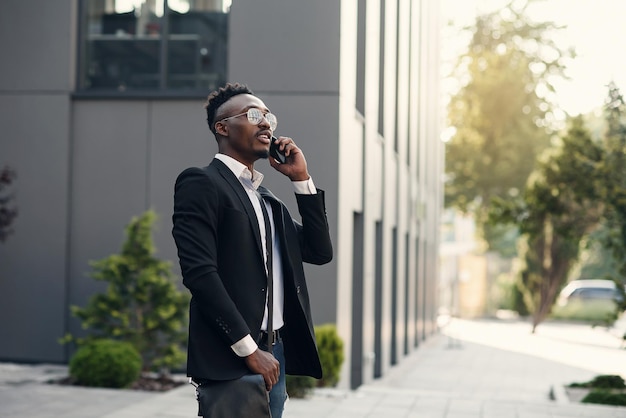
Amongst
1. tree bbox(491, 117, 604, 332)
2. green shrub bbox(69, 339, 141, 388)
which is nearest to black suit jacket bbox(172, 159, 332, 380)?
green shrub bbox(69, 339, 141, 388)

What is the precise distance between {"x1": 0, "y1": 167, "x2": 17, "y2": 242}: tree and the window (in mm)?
1490

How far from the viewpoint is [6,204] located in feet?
39.1

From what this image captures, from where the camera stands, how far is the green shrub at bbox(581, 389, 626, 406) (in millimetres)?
10969

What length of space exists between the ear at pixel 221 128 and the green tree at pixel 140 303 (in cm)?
673

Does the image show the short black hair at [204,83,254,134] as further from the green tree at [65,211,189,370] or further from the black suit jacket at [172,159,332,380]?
the green tree at [65,211,189,370]

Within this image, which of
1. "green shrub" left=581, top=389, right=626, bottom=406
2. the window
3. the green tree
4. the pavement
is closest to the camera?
the pavement

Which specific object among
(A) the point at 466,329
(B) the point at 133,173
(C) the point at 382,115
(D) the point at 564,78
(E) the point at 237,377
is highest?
(D) the point at 564,78

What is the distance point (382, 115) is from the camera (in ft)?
53.8

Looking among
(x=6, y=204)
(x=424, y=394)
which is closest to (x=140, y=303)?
(x=6, y=204)

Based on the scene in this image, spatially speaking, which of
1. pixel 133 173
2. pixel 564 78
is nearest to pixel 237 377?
pixel 133 173

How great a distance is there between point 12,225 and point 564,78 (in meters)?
34.0

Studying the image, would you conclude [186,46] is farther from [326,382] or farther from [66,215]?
[326,382]

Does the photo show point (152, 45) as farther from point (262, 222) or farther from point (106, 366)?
point (262, 222)

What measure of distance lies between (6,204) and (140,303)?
2.57 m
